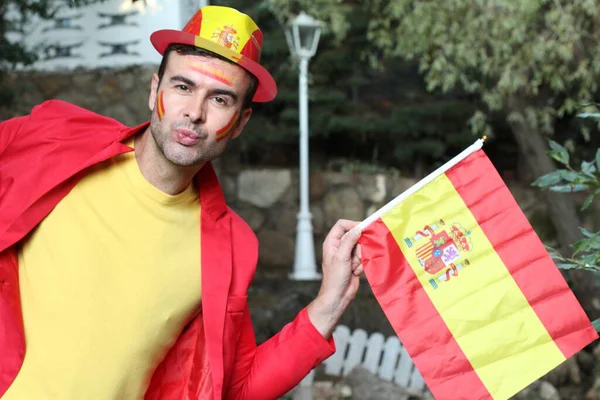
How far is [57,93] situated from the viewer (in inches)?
320

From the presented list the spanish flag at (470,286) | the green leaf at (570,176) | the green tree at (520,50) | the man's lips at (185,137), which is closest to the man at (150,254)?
the man's lips at (185,137)

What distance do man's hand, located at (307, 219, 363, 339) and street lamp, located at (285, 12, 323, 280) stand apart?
6.22 m

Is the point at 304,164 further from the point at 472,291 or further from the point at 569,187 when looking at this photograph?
the point at 472,291

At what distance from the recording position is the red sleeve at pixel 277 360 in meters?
2.30

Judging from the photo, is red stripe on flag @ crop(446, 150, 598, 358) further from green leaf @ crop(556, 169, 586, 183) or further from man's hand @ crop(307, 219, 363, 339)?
green leaf @ crop(556, 169, 586, 183)

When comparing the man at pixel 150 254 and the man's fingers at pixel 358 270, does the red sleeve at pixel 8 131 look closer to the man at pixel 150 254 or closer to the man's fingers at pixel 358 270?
the man at pixel 150 254

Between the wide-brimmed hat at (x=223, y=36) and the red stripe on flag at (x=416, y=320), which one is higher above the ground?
the wide-brimmed hat at (x=223, y=36)

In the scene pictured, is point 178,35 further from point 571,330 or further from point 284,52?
point 284,52

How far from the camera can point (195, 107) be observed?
7.10 ft

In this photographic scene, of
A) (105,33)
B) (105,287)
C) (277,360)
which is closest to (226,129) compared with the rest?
(105,287)


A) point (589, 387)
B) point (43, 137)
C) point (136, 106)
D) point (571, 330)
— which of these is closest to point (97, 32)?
point (136, 106)

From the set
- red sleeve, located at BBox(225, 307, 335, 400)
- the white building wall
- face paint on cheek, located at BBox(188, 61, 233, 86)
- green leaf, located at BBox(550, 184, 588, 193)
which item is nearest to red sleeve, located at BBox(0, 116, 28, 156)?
face paint on cheek, located at BBox(188, 61, 233, 86)

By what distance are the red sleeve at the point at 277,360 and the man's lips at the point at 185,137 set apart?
1.51 ft

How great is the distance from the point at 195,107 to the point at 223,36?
0.60 ft
